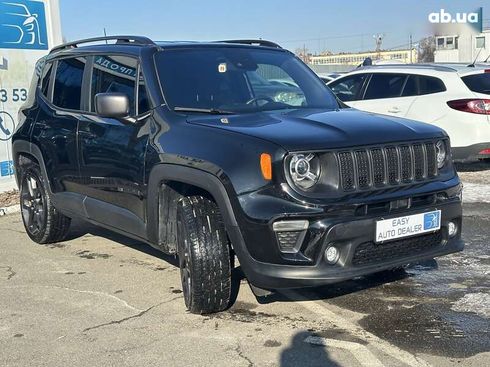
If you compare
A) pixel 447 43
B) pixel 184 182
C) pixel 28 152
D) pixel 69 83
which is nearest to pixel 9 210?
pixel 28 152

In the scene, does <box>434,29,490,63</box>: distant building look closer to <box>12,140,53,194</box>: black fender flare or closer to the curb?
the curb

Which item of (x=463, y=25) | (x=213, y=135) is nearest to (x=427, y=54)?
(x=463, y=25)

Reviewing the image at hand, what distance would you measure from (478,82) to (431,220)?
6253 mm

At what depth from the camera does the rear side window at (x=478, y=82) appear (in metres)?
9.54

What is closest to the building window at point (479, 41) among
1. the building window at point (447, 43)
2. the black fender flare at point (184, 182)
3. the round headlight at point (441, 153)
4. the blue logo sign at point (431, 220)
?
the building window at point (447, 43)

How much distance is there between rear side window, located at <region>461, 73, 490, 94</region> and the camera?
954 cm

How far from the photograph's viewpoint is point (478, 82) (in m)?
9.62

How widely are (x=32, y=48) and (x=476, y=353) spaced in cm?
806

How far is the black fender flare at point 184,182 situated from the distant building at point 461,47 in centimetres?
5123

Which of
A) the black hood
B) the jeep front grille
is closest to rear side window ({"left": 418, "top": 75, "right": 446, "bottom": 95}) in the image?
the black hood

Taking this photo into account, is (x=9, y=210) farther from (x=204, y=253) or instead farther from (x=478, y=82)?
(x=478, y=82)

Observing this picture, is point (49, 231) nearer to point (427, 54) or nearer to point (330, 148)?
point (330, 148)

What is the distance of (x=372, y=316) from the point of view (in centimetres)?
436

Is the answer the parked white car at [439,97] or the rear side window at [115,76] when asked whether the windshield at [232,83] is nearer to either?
the rear side window at [115,76]
